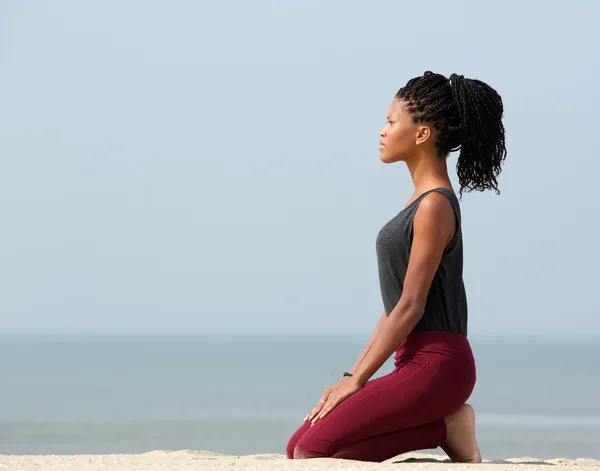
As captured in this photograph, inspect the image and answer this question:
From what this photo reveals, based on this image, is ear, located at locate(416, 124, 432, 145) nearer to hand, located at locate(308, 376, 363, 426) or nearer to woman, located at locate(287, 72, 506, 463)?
woman, located at locate(287, 72, 506, 463)

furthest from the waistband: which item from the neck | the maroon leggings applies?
the neck

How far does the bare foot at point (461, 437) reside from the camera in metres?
4.29

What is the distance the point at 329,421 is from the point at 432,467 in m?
0.50

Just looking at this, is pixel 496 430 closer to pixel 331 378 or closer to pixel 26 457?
pixel 26 457

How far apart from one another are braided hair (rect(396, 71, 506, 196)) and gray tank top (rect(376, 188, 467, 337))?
25 cm

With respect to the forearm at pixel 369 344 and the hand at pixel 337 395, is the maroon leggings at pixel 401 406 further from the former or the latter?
the forearm at pixel 369 344

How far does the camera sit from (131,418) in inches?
653

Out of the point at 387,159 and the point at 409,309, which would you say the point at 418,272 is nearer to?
the point at 409,309

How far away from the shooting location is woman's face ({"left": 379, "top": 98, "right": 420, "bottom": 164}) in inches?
171

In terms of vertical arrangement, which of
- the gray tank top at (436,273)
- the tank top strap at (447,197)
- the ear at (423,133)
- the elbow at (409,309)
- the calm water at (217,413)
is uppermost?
the calm water at (217,413)

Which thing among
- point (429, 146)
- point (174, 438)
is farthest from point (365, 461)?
point (174, 438)

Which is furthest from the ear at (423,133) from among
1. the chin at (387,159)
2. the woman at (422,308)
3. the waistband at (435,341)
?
the waistband at (435,341)

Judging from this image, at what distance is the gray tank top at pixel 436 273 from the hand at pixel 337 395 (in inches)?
13.9

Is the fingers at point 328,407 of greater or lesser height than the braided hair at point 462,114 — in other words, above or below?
below
